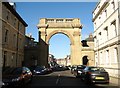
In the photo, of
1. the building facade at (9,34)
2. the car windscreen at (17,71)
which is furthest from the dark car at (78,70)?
the car windscreen at (17,71)

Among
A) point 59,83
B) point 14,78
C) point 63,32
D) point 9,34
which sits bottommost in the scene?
point 59,83

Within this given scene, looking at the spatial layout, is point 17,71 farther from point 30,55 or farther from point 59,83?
point 30,55

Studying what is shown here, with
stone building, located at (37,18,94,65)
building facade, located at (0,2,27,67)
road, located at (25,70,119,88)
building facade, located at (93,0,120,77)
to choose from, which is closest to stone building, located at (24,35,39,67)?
stone building, located at (37,18,94,65)

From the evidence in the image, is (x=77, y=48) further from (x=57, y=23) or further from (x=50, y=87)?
(x=50, y=87)

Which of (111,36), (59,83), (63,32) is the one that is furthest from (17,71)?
(63,32)

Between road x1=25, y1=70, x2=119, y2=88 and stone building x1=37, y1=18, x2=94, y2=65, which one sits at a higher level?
stone building x1=37, y1=18, x2=94, y2=65

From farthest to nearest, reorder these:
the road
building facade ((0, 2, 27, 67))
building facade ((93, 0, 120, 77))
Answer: building facade ((0, 2, 27, 67)), building facade ((93, 0, 120, 77)), the road

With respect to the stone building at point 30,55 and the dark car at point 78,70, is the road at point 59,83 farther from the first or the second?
the stone building at point 30,55

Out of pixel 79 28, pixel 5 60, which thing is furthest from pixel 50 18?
pixel 5 60

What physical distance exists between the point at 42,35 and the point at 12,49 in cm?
1932

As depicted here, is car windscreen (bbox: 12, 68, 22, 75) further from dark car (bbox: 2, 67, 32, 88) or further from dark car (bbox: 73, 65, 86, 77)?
dark car (bbox: 73, 65, 86, 77)

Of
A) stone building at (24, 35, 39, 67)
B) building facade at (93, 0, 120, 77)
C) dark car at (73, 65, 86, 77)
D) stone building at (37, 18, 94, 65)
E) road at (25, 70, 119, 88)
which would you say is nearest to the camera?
road at (25, 70, 119, 88)

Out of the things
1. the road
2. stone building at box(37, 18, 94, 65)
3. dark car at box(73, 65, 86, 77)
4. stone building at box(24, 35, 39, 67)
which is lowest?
Result: the road

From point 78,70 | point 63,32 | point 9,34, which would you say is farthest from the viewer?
point 63,32
